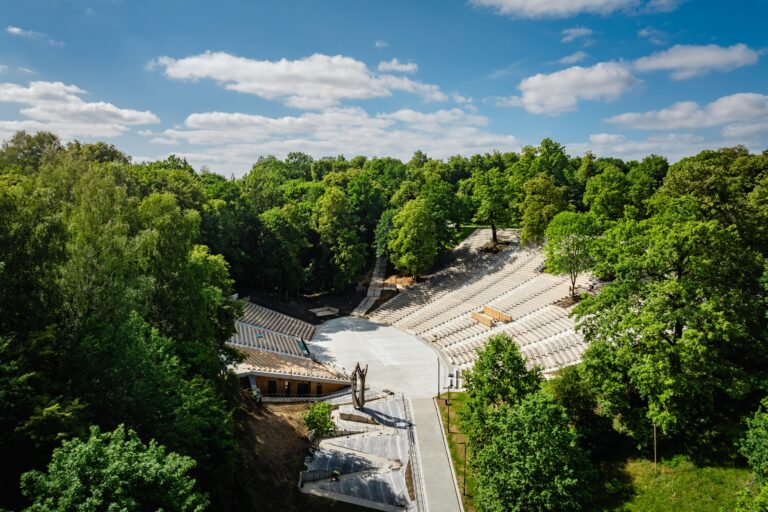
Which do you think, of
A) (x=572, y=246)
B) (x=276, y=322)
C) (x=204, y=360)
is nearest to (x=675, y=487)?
(x=204, y=360)

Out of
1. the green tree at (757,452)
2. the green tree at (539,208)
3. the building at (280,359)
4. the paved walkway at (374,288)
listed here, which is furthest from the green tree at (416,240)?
the green tree at (757,452)

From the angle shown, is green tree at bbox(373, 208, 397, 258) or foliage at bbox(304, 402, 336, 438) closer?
foliage at bbox(304, 402, 336, 438)

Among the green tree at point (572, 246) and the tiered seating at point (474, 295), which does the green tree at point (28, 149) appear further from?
the green tree at point (572, 246)

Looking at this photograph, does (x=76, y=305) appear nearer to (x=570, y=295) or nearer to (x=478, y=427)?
(x=478, y=427)

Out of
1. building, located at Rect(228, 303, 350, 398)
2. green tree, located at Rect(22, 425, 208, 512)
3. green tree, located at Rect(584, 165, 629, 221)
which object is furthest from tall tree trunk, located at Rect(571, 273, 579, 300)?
green tree, located at Rect(22, 425, 208, 512)

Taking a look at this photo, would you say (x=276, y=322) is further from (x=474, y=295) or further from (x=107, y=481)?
(x=107, y=481)

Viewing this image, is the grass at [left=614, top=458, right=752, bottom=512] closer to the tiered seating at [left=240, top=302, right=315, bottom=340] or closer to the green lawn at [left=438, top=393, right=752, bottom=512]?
the green lawn at [left=438, top=393, right=752, bottom=512]

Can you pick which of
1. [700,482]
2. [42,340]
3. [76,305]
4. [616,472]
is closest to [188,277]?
[76,305]
